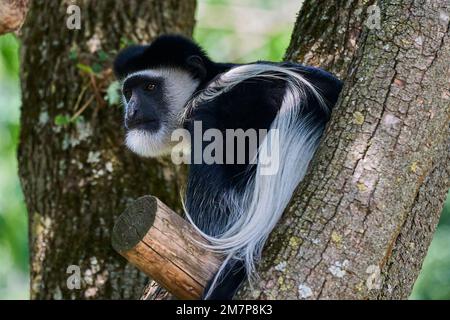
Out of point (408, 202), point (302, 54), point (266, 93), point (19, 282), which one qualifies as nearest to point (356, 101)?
point (408, 202)

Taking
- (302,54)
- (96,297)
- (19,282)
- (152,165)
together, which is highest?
(302,54)

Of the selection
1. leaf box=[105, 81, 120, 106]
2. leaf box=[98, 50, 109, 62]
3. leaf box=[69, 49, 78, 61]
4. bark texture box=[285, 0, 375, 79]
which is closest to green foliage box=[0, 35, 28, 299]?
leaf box=[69, 49, 78, 61]

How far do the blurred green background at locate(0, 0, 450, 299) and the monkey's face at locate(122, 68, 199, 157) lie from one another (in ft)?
6.15

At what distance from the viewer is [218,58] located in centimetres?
887

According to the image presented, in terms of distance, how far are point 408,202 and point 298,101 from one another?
29.3 inches

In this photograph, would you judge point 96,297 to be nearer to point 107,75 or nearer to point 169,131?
point 169,131

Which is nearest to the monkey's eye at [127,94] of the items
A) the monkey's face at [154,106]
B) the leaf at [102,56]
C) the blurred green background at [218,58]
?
the monkey's face at [154,106]

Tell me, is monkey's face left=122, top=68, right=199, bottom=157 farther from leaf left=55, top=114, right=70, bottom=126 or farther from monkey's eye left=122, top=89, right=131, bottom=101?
leaf left=55, top=114, right=70, bottom=126

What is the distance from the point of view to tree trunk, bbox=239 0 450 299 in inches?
72.4

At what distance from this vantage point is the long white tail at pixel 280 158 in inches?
96.0

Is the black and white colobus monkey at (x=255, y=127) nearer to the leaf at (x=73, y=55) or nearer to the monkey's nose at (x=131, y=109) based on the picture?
the monkey's nose at (x=131, y=109)
